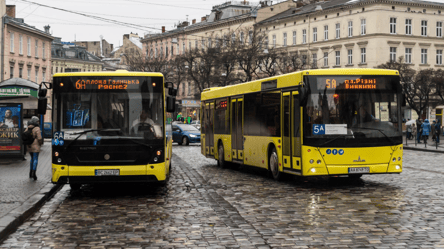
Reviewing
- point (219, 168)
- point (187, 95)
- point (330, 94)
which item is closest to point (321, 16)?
point (187, 95)

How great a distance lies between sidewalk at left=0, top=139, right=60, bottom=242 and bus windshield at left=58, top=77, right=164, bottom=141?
4.79ft

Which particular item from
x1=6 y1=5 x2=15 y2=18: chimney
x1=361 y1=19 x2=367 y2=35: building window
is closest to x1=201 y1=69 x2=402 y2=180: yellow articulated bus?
x1=361 y1=19 x2=367 y2=35: building window

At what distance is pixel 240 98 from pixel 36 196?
800 cm

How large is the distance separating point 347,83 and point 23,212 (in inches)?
301

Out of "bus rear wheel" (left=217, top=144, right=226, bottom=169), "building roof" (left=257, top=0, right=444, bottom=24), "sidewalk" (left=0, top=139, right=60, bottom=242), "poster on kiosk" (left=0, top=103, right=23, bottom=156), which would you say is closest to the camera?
"sidewalk" (left=0, top=139, right=60, bottom=242)

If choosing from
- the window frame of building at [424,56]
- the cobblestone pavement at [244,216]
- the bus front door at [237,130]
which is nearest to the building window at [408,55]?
the window frame of building at [424,56]

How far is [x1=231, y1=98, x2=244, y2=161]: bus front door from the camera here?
18.7 m

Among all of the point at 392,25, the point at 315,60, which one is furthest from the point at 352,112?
the point at 315,60

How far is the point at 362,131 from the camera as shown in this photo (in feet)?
46.8

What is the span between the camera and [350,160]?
46.6 ft

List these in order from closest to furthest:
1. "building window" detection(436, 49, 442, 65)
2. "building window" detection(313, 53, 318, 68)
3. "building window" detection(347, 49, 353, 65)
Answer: "building window" detection(313, 53, 318, 68)
"building window" detection(347, 49, 353, 65)
"building window" detection(436, 49, 442, 65)

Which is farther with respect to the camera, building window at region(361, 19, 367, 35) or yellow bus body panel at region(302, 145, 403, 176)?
building window at region(361, 19, 367, 35)

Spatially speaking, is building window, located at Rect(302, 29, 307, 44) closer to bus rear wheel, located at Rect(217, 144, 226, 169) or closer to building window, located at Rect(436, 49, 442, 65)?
building window, located at Rect(436, 49, 442, 65)

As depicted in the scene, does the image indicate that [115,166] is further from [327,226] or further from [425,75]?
[425,75]
